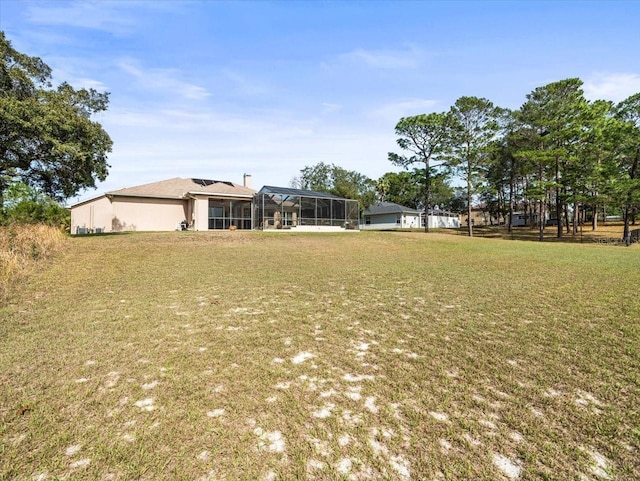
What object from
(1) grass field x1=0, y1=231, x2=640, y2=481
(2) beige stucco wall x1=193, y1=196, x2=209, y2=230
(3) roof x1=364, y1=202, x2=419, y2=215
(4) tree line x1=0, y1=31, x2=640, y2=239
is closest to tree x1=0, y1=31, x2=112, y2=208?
(4) tree line x1=0, y1=31, x2=640, y2=239

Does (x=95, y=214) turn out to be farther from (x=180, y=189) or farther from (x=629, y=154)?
(x=629, y=154)

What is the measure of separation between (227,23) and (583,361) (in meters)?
12.5

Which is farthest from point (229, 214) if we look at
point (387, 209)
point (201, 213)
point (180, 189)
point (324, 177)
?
point (324, 177)

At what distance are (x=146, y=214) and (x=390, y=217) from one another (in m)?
32.2

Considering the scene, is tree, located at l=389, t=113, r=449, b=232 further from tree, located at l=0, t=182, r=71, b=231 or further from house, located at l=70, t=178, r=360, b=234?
tree, located at l=0, t=182, r=71, b=231

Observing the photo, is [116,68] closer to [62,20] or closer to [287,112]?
[62,20]

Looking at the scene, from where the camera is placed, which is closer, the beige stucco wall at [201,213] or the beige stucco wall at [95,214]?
the beige stucco wall at [95,214]

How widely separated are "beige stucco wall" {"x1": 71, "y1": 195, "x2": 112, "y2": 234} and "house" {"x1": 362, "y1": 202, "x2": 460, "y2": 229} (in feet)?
109

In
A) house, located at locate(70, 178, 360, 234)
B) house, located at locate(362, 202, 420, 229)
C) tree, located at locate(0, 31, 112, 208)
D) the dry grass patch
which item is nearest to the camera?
the dry grass patch

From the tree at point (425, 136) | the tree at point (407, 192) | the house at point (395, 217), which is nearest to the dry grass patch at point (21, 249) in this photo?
the tree at point (425, 136)

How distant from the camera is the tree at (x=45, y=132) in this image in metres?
12.3

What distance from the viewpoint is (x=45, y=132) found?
12445 millimetres

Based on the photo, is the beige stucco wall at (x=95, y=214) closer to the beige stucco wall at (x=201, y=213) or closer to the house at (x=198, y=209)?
the house at (x=198, y=209)

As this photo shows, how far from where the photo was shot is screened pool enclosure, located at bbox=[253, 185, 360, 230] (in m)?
23.7
